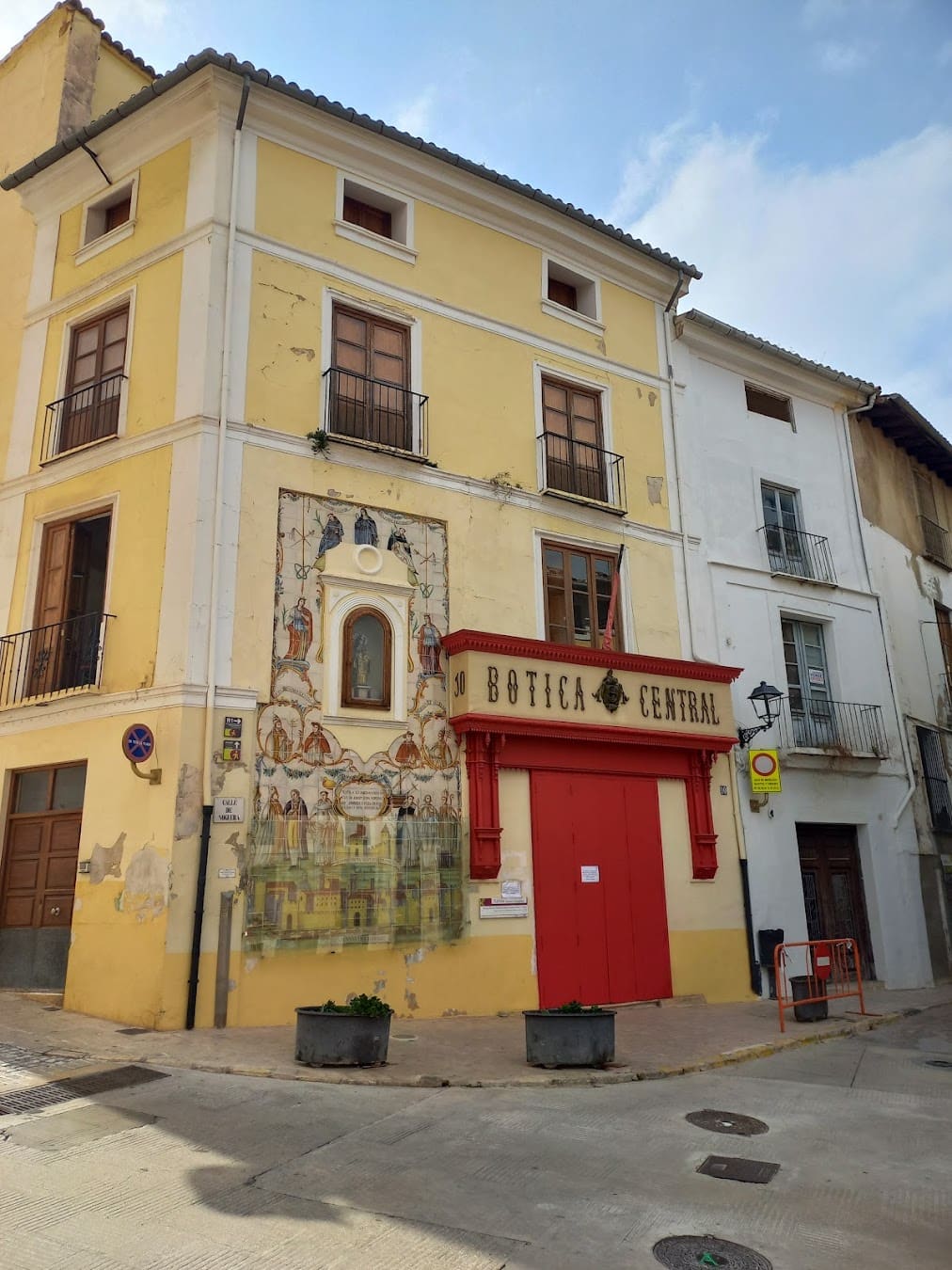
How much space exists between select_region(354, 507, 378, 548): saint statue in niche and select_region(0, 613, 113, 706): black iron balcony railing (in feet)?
10.9

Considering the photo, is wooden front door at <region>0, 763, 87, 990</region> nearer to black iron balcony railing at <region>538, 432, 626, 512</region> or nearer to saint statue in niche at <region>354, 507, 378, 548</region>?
saint statue in niche at <region>354, 507, 378, 548</region>

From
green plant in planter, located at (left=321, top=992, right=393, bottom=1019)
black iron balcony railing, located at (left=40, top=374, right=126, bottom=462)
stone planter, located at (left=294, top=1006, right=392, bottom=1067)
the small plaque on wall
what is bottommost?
stone planter, located at (left=294, top=1006, right=392, bottom=1067)

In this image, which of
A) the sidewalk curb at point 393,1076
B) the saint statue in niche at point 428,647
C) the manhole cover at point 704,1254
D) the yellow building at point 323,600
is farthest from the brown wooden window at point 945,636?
the manhole cover at point 704,1254

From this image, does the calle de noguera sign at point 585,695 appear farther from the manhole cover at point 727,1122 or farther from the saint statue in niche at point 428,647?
the manhole cover at point 727,1122

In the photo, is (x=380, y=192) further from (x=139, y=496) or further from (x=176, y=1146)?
(x=176, y=1146)

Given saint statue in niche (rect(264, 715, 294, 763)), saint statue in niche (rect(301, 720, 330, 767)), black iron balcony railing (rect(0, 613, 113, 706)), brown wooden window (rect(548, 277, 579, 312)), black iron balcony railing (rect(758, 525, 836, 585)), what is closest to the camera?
saint statue in niche (rect(264, 715, 294, 763))

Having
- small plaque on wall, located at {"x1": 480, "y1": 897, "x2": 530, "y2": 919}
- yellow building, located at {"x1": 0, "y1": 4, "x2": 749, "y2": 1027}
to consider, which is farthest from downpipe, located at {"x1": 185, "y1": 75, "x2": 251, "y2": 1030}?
small plaque on wall, located at {"x1": 480, "y1": 897, "x2": 530, "y2": 919}

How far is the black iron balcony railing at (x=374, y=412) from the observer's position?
43.6 ft

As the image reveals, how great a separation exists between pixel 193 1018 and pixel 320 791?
2872mm

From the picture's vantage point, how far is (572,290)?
56.1 ft

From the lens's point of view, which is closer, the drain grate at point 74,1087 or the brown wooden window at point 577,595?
the drain grate at point 74,1087

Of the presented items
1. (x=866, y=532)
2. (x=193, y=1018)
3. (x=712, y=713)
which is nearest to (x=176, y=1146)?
(x=193, y=1018)

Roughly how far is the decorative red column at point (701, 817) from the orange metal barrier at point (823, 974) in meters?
1.57

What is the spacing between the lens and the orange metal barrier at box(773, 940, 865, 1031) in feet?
41.7
